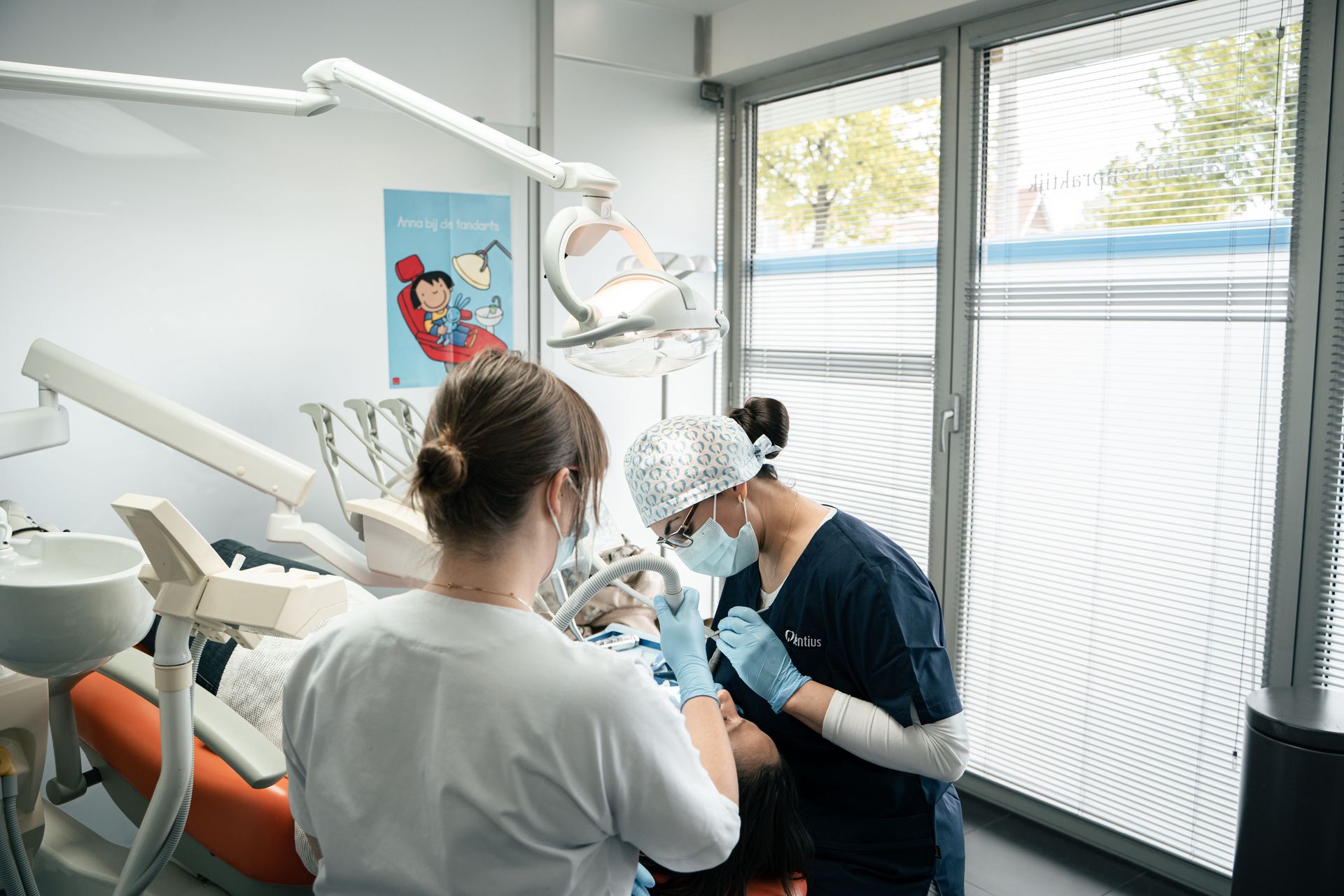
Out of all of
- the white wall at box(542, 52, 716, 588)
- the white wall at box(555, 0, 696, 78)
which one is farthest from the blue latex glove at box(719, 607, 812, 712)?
the white wall at box(555, 0, 696, 78)

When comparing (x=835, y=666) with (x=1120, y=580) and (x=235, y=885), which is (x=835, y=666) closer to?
(x=235, y=885)

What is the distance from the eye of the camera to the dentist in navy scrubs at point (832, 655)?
157 centimetres

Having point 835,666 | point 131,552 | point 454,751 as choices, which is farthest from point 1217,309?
point 131,552

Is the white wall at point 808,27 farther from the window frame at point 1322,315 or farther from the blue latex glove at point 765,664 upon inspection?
the blue latex glove at point 765,664

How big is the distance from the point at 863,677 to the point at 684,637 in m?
0.33

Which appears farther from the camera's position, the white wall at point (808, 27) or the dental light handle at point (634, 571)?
the white wall at point (808, 27)

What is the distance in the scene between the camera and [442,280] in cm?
313

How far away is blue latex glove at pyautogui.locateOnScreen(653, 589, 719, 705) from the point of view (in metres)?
1.52

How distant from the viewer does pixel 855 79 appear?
10.7ft

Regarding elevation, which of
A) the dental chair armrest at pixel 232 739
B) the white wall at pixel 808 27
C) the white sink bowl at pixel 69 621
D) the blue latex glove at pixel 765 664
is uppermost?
the white wall at pixel 808 27

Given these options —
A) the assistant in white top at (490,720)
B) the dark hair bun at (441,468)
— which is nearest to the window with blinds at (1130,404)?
the assistant in white top at (490,720)

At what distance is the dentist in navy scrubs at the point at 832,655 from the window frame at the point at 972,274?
3.76ft

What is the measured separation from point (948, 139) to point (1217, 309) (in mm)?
969

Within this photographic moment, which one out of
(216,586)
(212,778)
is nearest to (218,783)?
(212,778)
